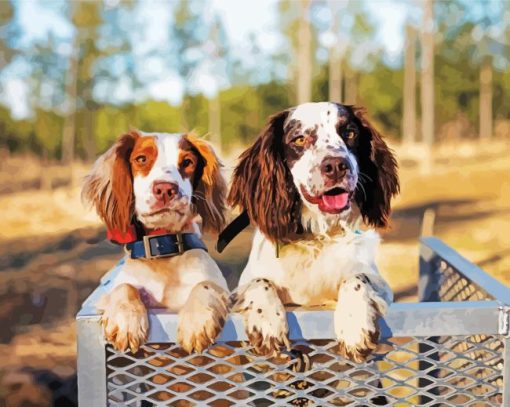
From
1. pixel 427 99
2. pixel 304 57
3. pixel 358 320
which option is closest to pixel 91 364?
pixel 358 320

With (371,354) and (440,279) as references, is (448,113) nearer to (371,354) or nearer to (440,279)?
(440,279)

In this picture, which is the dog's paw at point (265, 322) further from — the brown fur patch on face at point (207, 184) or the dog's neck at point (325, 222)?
the brown fur patch on face at point (207, 184)

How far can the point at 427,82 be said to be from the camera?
12.2m

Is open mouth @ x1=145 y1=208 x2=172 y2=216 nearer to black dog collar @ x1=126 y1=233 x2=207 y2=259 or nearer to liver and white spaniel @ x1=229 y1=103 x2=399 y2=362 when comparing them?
black dog collar @ x1=126 y1=233 x2=207 y2=259

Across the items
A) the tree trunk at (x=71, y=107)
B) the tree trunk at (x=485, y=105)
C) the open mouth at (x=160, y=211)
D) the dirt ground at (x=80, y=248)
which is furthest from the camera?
the tree trunk at (x=485, y=105)

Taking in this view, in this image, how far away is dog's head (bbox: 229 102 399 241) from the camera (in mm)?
1724

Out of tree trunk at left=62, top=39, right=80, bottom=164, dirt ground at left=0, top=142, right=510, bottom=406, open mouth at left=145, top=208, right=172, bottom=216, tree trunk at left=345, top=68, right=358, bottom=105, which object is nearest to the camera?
open mouth at left=145, top=208, right=172, bottom=216

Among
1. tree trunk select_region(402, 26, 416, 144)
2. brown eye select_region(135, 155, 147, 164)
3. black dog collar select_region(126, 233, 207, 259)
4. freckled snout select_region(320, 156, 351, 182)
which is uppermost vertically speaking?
tree trunk select_region(402, 26, 416, 144)

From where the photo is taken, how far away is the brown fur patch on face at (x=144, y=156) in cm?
179

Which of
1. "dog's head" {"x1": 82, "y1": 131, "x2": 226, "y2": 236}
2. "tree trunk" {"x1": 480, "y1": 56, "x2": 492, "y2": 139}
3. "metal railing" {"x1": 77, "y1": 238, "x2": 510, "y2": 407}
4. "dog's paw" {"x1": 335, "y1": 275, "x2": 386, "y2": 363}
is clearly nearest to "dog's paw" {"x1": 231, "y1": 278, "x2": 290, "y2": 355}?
"metal railing" {"x1": 77, "y1": 238, "x2": 510, "y2": 407}

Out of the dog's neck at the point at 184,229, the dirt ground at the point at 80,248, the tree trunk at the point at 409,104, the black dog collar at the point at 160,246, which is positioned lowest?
the dirt ground at the point at 80,248

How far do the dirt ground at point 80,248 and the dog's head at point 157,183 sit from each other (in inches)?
4.3

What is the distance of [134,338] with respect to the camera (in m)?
1.44

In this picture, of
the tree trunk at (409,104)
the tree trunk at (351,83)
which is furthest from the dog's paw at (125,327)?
the tree trunk at (409,104)
